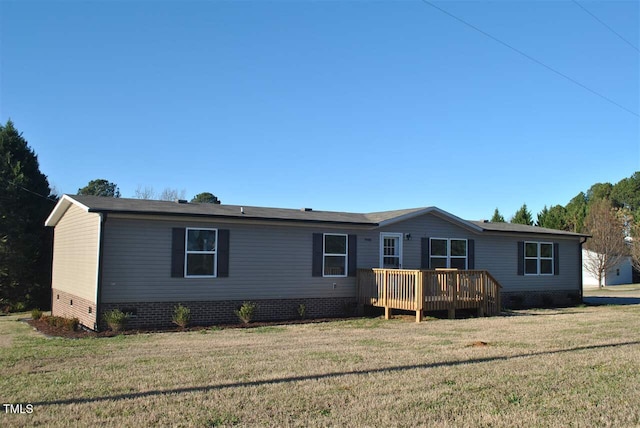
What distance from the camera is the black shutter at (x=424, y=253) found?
60.1 feet

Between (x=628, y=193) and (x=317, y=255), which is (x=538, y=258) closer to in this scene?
(x=317, y=255)

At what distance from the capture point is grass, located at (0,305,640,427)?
565 centimetres

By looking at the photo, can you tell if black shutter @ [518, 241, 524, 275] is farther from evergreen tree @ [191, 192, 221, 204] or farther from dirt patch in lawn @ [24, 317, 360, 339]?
evergreen tree @ [191, 192, 221, 204]

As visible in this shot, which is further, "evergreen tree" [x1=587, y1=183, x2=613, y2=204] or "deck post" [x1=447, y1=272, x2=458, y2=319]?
"evergreen tree" [x1=587, y1=183, x2=613, y2=204]

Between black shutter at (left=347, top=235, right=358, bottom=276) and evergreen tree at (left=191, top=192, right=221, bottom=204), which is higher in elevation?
evergreen tree at (left=191, top=192, right=221, bottom=204)

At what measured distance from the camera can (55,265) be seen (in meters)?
19.8

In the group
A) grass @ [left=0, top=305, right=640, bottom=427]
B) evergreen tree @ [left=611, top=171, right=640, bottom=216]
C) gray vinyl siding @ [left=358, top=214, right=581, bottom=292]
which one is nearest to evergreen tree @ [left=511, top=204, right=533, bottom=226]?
gray vinyl siding @ [left=358, top=214, right=581, bottom=292]

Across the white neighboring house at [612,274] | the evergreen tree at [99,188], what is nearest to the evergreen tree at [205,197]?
the evergreen tree at [99,188]

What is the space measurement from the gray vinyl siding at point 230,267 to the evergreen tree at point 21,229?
10.9 m

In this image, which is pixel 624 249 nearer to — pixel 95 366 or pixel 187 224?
pixel 187 224

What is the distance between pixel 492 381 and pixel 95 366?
5.68 meters

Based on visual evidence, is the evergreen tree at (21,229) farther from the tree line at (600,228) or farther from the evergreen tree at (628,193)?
the evergreen tree at (628,193)

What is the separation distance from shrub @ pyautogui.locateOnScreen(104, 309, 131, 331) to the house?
25 centimetres

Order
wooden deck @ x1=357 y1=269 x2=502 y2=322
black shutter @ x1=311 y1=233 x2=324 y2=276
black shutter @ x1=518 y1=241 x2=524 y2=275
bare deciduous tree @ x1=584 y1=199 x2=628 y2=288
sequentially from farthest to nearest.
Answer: bare deciduous tree @ x1=584 y1=199 x2=628 y2=288
black shutter @ x1=518 y1=241 x2=524 y2=275
black shutter @ x1=311 y1=233 x2=324 y2=276
wooden deck @ x1=357 y1=269 x2=502 y2=322
